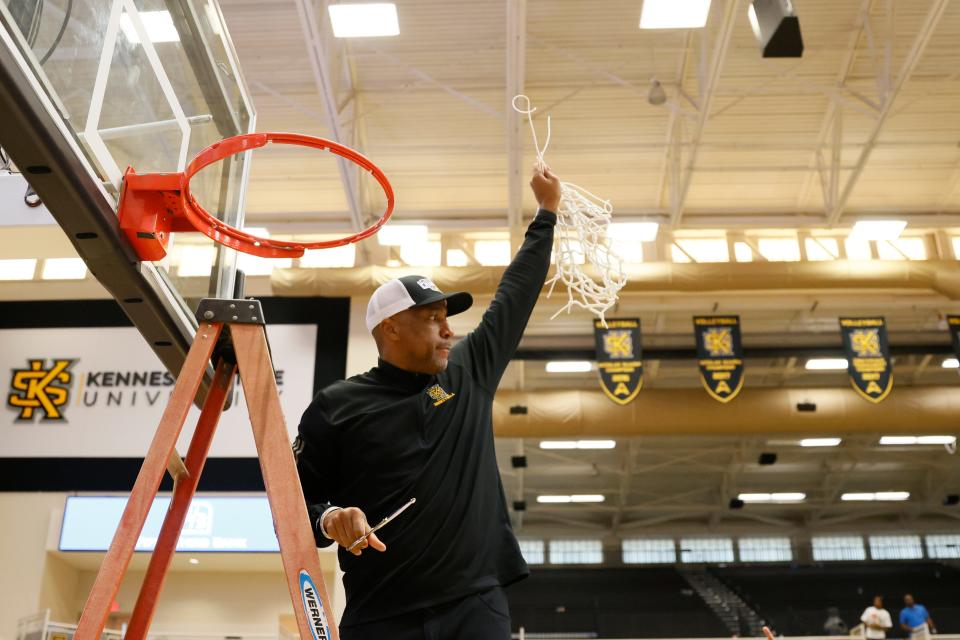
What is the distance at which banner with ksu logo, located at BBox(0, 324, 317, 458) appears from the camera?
12195mm

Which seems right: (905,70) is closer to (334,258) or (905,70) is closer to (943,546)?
(334,258)

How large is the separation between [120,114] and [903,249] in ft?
48.0

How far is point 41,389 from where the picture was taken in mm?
12539

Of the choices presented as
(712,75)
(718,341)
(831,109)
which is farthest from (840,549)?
(712,75)

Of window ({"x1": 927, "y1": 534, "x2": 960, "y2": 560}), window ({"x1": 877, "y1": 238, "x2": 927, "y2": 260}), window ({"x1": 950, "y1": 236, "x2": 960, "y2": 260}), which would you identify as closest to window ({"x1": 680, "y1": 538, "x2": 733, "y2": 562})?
window ({"x1": 927, "y1": 534, "x2": 960, "y2": 560})

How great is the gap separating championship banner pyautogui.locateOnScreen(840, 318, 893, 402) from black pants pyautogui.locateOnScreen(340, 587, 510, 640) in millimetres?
12089

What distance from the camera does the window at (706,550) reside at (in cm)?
2878

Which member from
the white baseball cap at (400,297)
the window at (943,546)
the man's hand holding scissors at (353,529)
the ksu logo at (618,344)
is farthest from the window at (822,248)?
the window at (943,546)

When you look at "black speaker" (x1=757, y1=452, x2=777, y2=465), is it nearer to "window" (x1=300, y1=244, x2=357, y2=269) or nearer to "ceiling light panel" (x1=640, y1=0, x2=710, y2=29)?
"window" (x1=300, y1=244, x2=357, y2=269)

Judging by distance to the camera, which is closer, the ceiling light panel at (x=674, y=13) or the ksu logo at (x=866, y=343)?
the ceiling light panel at (x=674, y=13)

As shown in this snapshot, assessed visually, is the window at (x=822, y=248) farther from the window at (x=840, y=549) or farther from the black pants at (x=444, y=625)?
the window at (x=840, y=549)

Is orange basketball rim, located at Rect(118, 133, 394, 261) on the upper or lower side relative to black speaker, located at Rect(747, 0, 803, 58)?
lower

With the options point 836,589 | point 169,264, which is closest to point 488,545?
point 169,264

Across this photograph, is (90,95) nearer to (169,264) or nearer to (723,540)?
(169,264)
